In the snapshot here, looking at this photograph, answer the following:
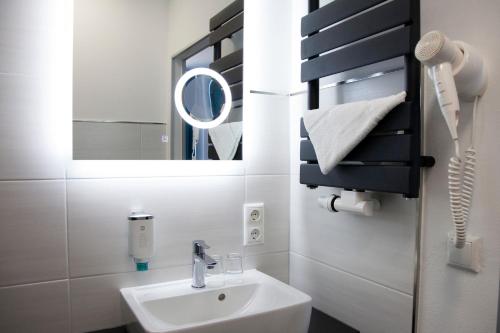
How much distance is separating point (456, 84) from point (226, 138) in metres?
0.74

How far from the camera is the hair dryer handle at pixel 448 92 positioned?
2.55ft

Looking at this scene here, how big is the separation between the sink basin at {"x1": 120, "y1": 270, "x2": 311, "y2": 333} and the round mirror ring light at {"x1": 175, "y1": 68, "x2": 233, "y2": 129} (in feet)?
1.69

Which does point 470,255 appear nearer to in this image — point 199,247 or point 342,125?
point 342,125

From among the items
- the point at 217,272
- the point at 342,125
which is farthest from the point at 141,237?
the point at 342,125

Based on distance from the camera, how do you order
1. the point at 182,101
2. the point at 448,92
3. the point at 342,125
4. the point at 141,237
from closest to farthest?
the point at 448,92 < the point at 342,125 < the point at 141,237 < the point at 182,101

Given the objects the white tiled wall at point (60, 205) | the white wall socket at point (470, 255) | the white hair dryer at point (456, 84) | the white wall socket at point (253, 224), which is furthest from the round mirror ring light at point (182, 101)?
the white wall socket at point (470, 255)

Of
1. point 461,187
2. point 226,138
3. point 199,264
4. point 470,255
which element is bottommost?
point 199,264

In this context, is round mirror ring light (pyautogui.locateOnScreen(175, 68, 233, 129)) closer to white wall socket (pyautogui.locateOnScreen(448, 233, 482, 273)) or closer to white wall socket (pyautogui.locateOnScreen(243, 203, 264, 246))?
white wall socket (pyautogui.locateOnScreen(243, 203, 264, 246))

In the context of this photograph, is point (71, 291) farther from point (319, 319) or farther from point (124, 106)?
point (319, 319)

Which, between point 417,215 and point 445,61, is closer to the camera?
point 445,61

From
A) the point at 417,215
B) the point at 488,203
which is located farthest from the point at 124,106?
the point at 488,203

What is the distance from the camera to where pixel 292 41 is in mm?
1441

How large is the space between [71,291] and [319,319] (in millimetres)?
749

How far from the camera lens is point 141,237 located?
3.67 ft
